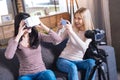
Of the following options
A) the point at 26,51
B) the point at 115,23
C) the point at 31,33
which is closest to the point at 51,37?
the point at 31,33

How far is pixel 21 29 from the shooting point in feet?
6.10

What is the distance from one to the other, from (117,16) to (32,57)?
1.32m

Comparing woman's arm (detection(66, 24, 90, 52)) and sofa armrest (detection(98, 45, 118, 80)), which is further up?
woman's arm (detection(66, 24, 90, 52))

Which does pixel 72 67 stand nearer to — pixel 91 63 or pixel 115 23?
pixel 91 63

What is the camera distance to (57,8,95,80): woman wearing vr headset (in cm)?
209

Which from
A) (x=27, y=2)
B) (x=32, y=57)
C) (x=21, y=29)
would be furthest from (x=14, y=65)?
(x=27, y=2)

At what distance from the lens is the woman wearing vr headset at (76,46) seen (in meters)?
2.09

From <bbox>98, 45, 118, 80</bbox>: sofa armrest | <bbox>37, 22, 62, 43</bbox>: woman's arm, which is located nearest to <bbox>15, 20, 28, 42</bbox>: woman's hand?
<bbox>37, 22, 62, 43</bbox>: woman's arm

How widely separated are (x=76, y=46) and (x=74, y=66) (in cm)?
21

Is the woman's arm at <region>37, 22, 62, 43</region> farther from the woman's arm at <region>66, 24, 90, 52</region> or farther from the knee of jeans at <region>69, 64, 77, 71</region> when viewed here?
the knee of jeans at <region>69, 64, 77, 71</region>

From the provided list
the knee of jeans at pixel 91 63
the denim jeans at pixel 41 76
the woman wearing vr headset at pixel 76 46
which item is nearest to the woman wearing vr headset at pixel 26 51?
the denim jeans at pixel 41 76

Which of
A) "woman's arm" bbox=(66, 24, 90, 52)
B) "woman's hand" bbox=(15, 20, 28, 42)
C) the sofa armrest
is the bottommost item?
the sofa armrest

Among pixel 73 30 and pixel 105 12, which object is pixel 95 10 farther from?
pixel 73 30

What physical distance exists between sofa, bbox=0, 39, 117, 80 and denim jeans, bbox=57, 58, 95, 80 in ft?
0.16
